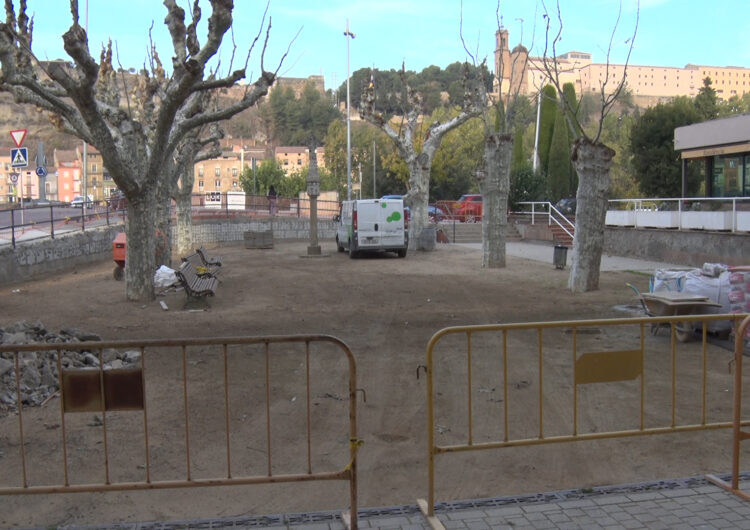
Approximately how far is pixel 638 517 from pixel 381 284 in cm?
1327

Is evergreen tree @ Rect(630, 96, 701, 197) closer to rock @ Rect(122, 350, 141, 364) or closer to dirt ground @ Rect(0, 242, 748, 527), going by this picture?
dirt ground @ Rect(0, 242, 748, 527)

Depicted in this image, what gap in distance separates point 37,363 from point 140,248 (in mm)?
6855

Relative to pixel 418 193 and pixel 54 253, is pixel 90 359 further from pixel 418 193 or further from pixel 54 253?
pixel 418 193

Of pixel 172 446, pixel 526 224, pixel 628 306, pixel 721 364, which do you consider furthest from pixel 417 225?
pixel 172 446

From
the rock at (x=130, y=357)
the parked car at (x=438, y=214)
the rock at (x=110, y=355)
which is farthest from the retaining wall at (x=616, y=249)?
the parked car at (x=438, y=214)

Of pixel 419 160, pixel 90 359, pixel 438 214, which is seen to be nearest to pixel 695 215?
→ pixel 419 160

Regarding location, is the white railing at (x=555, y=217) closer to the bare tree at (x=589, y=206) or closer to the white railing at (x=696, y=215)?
the white railing at (x=696, y=215)

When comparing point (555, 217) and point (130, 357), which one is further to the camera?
point (555, 217)

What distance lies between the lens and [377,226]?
2550 cm

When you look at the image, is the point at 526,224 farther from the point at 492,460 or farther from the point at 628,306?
the point at 492,460

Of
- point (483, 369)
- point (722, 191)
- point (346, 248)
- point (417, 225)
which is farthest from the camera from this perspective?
point (417, 225)

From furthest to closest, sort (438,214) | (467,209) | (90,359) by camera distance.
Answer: (467,209) < (438,214) < (90,359)

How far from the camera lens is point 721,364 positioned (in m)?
8.77

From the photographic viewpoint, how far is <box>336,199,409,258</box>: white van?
25.5m
